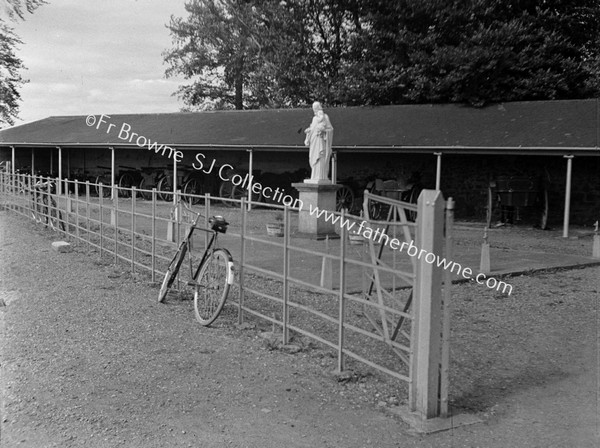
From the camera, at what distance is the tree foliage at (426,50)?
24.3 meters

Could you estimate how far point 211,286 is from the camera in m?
6.09

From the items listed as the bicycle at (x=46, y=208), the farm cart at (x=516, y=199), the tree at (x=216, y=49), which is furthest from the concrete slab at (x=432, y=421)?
the tree at (x=216, y=49)

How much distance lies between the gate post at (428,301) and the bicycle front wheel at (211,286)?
2395mm

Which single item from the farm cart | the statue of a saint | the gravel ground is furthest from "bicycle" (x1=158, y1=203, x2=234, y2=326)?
the farm cart

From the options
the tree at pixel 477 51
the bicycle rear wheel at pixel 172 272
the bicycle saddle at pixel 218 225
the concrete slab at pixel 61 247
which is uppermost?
the tree at pixel 477 51

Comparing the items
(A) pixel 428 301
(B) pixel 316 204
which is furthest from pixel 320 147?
(A) pixel 428 301

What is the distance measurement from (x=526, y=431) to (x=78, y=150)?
28068mm

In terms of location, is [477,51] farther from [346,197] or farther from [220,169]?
[220,169]

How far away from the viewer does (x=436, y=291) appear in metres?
3.85

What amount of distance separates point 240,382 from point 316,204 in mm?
8997

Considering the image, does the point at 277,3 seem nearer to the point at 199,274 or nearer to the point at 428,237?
the point at 199,274

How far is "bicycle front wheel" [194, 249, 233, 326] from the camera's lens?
19.7 feet

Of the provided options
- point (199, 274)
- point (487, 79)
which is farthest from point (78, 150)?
point (199, 274)

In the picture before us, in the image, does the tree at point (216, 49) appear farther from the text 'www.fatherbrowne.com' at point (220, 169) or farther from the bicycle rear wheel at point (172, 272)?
the bicycle rear wheel at point (172, 272)
